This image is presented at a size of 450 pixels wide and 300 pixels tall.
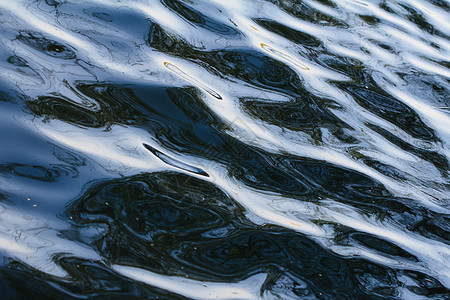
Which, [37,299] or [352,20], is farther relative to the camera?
[352,20]

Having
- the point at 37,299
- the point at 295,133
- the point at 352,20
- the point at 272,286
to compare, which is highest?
the point at 352,20

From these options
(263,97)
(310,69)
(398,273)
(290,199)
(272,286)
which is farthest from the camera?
(310,69)

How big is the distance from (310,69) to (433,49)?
1430mm

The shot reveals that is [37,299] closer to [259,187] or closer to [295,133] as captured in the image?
[259,187]

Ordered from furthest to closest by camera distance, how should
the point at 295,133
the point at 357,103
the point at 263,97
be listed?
1. the point at 357,103
2. the point at 263,97
3. the point at 295,133

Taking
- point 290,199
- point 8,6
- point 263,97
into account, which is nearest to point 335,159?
point 290,199

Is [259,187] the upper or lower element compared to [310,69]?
lower

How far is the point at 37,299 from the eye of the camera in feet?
4.41

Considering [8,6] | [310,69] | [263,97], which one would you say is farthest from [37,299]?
[310,69]

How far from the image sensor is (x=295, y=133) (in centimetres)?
240

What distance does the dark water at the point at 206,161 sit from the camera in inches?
61.5

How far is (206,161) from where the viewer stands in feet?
6.73

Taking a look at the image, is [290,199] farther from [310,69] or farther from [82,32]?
[82,32]

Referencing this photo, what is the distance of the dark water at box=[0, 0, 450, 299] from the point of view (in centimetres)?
156
